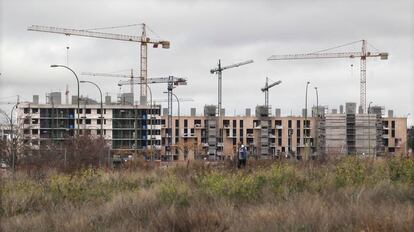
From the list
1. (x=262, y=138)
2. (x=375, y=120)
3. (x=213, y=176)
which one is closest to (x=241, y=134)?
(x=262, y=138)

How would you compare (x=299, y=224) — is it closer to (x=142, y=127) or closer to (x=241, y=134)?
(x=142, y=127)

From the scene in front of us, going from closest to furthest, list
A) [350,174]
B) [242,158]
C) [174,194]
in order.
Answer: [174,194], [350,174], [242,158]

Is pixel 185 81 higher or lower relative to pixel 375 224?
higher

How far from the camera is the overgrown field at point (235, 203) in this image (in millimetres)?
11812

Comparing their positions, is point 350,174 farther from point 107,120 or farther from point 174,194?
point 107,120

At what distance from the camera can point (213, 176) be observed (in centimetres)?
1948

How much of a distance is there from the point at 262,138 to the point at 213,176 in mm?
144092

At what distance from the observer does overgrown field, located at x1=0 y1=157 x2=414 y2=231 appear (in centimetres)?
1181

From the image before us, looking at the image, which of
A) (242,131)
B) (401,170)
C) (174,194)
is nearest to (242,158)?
(401,170)

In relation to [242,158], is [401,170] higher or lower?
higher

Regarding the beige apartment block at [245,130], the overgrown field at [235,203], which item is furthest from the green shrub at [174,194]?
Answer: the beige apartment block at [245,130]

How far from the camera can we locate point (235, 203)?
1514 cm

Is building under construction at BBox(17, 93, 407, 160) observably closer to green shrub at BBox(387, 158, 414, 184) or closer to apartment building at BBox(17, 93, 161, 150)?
apartment building at BBox(17, 93, 161, 150)

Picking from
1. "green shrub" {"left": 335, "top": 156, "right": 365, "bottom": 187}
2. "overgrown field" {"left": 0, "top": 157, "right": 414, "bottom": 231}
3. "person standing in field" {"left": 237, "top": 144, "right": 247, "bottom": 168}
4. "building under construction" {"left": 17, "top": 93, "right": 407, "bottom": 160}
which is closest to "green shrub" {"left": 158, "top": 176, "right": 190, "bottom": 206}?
"overgrown field" {"left": 0, "top": 157, "right": 414, "bottom": 231}
